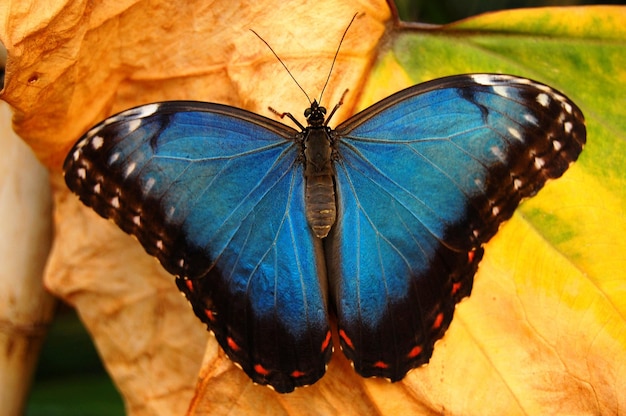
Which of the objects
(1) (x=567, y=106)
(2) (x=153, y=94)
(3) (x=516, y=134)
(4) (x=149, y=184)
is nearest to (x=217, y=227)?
(4) (x=149, y=184)

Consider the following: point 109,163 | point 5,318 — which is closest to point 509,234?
point 109,163

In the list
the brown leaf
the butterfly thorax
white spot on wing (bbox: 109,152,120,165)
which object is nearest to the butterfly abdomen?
the butterfly thorax

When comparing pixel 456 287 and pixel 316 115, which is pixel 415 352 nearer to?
pixel 456 287

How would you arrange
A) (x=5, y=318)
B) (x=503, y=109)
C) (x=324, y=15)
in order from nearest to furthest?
(x=503, y=109)
(x=324, y=15)
(x=5, y=318)

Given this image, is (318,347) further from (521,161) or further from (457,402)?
(521,161)

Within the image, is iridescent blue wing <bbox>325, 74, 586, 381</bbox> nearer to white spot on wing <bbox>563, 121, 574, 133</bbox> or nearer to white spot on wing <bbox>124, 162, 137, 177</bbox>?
white spot on wing <bbox>563, 121, 574, 133</bbox>

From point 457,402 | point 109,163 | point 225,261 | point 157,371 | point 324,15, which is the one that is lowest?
point 157,371
